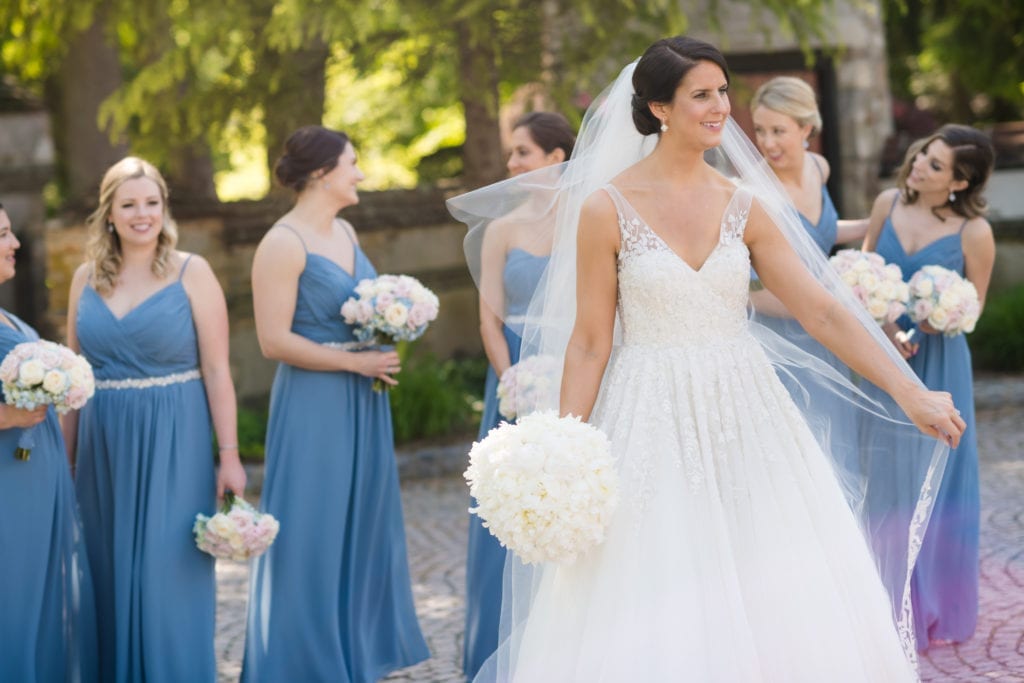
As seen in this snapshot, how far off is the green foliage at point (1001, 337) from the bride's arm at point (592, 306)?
32.9 feet

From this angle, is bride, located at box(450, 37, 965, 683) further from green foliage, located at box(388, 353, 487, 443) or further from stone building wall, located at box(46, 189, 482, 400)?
stone building wall, located at box(46, 189, 482, 400)

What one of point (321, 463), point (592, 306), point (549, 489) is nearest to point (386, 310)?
point (321, 463)

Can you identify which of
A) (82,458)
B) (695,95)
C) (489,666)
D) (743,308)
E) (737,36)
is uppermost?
(737,36)

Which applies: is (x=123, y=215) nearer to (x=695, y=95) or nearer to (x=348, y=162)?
(x=348, y=162)

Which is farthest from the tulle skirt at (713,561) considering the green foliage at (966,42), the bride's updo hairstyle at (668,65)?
the green foliage at (966,42)

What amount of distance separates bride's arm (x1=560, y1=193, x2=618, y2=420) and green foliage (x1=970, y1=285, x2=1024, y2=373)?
1002 centimetres

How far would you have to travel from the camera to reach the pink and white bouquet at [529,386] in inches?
173

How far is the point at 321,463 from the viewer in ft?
18.7

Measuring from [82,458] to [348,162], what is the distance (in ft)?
5.39

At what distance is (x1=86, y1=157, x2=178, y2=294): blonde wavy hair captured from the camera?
528 centimetres

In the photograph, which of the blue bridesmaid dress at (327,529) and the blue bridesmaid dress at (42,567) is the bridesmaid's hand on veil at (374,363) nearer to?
the blue bridesmaid dress at (327,529)

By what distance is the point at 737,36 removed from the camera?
583 inches

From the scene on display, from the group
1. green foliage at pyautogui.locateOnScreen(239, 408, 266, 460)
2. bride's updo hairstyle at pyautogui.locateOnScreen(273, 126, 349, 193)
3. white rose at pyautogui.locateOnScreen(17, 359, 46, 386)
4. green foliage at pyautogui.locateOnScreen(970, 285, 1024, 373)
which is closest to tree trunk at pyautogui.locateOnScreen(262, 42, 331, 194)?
green foliage at pyautogui.locateOnScreen(239, 408, 266, 460)

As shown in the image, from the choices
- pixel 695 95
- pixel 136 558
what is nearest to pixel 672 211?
pixel 695 95
